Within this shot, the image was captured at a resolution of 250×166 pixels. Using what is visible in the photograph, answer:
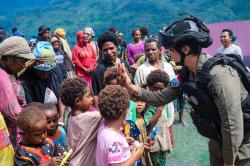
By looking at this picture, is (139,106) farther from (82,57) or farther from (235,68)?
(82,57)

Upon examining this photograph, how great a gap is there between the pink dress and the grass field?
2797 millimetres

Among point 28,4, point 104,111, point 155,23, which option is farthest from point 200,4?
point 104,111

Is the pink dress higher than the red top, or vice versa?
the red top

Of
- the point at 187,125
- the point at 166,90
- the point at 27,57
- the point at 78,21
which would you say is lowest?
the point at 187,125

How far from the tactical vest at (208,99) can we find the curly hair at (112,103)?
0.59m

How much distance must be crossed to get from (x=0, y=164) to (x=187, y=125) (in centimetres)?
498

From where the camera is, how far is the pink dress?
7.91 ft

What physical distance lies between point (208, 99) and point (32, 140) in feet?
4.26

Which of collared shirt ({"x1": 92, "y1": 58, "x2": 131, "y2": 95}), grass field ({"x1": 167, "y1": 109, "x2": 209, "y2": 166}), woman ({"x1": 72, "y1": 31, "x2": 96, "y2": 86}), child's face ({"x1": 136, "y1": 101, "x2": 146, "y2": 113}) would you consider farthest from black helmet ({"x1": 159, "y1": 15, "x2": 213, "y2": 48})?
woman ({"x1": 72, "y1": 31, "x2": 96, "y2": 86})

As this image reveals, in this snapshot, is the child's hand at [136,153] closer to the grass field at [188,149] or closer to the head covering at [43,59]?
the head covering at [43,59]

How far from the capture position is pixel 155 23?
19.6 m

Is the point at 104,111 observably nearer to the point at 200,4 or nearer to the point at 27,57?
the point at 27,57

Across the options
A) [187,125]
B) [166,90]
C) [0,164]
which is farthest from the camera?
[187,125]

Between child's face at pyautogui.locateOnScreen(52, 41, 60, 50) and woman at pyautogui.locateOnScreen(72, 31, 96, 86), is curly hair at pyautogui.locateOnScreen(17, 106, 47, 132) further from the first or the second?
child's face at pyautogui.locateOnScreen(52, 41, 60, 50)
